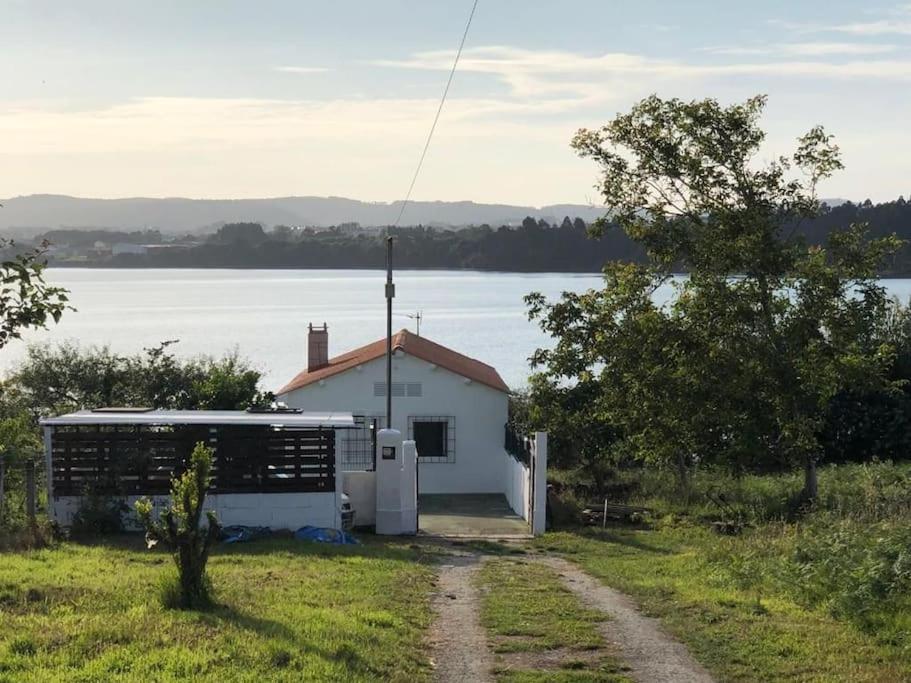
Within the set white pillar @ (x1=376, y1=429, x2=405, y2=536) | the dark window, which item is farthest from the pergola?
the dark window

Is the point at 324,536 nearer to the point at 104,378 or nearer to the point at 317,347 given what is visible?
the point at 317,347

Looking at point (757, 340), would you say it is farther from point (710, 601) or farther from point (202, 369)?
point (202, 369)

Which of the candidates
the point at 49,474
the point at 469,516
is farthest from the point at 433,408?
the point at 49,474

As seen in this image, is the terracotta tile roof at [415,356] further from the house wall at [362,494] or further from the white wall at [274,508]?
the white wall at [274,508]

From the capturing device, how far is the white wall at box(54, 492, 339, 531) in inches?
651

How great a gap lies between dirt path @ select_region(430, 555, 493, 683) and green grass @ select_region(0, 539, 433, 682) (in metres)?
0.14

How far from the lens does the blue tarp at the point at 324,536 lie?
15.8 metres

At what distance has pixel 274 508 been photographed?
16.7 m

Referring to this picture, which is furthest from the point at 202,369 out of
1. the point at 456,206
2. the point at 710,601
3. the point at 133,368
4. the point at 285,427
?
the point at 456,206

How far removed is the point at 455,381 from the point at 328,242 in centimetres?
7020

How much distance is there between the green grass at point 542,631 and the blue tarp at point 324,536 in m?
3.92

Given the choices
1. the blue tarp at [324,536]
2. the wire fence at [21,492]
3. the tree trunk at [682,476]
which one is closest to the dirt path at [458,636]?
the blue tarp at [324,536]

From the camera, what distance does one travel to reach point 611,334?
2038cm

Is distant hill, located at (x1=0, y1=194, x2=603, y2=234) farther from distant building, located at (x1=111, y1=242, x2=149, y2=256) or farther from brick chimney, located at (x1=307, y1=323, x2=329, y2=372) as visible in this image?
brick chimney, located at (x1=307, y1=323, x2=329, y2=372)
